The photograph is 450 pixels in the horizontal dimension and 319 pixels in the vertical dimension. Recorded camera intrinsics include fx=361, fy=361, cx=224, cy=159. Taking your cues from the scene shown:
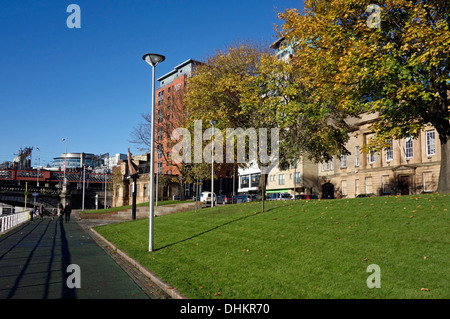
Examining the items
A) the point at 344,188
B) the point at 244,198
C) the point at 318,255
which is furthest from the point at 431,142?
the point at 318,255

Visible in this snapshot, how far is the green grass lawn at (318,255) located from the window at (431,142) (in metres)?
33.4

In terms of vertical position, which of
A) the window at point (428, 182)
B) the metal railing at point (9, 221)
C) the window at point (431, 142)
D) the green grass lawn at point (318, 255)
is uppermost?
the window at point (431, 142)

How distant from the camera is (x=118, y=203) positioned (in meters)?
79.6

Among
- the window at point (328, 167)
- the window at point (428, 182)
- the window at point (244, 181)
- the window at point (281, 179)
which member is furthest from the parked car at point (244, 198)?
the window at point (244, 181)

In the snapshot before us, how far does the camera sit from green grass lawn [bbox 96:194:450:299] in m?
7.27

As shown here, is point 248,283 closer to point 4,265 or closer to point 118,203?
point 4,265

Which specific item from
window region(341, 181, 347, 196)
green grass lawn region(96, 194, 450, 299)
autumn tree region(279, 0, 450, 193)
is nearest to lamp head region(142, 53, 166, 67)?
green grass lawn region(96, 194, 450, 299)

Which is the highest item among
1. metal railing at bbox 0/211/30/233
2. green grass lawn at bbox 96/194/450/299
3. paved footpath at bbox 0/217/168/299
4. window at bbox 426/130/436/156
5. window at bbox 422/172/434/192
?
window at bbox 426/130/436/156

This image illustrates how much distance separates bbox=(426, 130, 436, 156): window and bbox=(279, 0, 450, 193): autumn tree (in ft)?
95.1

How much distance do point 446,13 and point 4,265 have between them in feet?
68.7

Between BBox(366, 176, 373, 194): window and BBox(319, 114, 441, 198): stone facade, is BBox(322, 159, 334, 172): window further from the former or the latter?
BBox(366, 176, 373, 194): window

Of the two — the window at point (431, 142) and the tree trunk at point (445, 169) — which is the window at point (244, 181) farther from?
the tree trunk at point (445, 169)

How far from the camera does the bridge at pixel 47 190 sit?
78.9 metres
